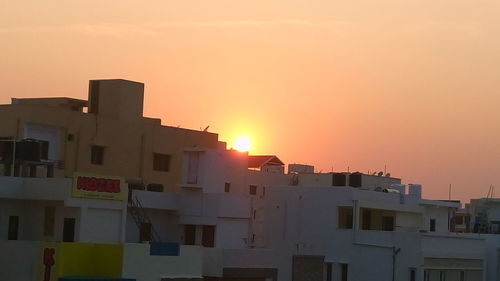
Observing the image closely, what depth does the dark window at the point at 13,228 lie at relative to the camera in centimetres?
4231

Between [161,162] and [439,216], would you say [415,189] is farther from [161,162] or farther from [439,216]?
[161,162]

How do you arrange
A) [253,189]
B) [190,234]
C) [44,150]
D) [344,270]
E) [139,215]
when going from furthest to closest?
[253,189] → [344,270] → [190,234] → [44,150] → [139,215]

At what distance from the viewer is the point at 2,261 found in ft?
131

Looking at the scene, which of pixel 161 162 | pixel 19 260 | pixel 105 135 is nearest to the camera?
pixel 19 260

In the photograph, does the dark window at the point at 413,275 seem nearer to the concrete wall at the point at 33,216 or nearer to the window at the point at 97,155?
the window at the point at 97,155

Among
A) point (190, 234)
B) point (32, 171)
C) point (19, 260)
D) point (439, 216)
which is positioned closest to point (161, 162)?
point (190, 234)

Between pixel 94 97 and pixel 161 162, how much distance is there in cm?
483

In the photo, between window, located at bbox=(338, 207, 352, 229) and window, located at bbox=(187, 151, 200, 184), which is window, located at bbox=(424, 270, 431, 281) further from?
window, located at bbox=(187, 151, 200, 184)

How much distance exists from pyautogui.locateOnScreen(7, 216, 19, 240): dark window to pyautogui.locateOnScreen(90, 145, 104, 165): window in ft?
32.4

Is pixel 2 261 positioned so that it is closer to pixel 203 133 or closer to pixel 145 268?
pixel 145 268

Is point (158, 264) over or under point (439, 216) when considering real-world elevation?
under

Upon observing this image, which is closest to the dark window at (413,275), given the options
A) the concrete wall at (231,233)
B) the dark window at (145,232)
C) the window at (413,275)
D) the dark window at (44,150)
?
the window at (413,275)

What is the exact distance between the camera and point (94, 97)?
54594 millimetres

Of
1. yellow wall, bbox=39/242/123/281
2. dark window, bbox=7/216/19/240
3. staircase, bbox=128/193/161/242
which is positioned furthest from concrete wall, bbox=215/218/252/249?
dark window, bbox=7/216/19/240
